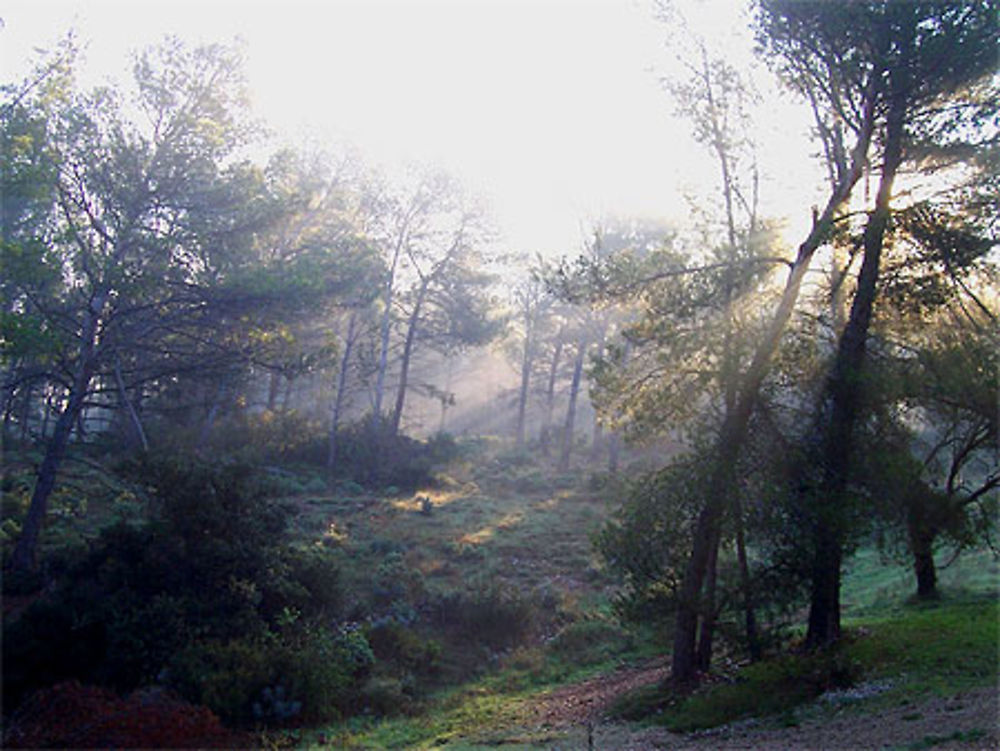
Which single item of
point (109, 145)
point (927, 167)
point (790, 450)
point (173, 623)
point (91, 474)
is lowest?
point (173, 623)

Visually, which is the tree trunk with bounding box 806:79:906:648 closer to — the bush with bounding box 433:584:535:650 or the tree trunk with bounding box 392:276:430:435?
the bush with bounding box 433:584:535:650

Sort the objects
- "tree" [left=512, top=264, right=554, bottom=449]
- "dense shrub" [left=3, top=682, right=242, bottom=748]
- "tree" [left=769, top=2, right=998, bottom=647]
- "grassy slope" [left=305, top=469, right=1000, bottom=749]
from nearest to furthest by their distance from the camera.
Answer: "dense shrub" [left=3, top=682, right=242, bottom=748], "grassy slope" [left=305, top=469, right=1000, bottom=749], "tree" [left=769, top=2, right=998, bottom=647], "tree" [left=512, top=264, right=554, bottom=449]

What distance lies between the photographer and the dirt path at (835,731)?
23.7ft

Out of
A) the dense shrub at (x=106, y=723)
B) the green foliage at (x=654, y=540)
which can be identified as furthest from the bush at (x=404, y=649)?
the green foliage at (x=654, y=540)

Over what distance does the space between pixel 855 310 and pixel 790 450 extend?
2.17m

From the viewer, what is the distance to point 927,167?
10.7 metres

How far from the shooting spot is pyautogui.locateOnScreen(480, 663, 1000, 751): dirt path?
722 cm

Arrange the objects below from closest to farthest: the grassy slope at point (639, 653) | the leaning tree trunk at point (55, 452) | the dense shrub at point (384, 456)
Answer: the grassy slope at point (639, 653)
the leaning tree trunk at point (55, 452)
the dense shrub at point (384, 456)

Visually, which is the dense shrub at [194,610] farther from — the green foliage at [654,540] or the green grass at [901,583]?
the green grass at [901,583]

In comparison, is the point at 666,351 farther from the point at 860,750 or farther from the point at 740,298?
the point at 860,750

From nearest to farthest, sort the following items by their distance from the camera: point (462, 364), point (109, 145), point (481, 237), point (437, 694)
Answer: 1. point (437, 694)
2. point (109, 145)
3. point (481, 237)
4. point (462, 364)

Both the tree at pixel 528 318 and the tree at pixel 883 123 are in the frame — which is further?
the tree at pixel 528 318

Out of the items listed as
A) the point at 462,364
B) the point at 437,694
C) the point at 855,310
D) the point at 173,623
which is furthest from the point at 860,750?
the point at 462,364

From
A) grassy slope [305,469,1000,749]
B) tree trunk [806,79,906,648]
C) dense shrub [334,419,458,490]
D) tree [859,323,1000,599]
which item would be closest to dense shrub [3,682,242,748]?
grassy slope [305,469,1000,749]
